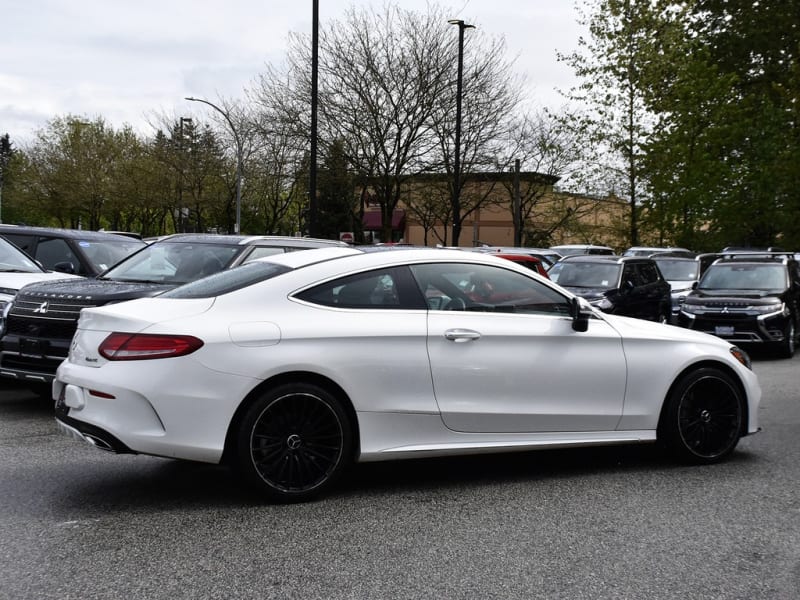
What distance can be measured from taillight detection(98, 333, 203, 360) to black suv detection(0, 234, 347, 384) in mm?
2658

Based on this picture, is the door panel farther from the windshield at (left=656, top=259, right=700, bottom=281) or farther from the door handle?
the windshield at (left=656, top=259, right=700, bottom=281)

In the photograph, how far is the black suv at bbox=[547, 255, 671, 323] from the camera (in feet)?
54.6

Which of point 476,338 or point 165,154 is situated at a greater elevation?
point 165,154

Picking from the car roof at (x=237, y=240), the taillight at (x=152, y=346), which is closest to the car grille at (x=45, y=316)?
the car roof at (x=237, y=240)

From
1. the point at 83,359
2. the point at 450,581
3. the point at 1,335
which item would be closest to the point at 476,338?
the point at 450,581

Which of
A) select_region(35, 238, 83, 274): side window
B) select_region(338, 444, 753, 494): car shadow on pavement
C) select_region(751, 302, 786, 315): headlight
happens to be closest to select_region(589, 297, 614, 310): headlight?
select_region(751, 302, 786, 315): headlight

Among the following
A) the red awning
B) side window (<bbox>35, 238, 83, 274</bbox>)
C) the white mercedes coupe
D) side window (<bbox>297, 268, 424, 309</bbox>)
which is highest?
the red awning

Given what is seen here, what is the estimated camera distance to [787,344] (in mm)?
14945

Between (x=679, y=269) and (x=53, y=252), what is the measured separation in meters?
15.3

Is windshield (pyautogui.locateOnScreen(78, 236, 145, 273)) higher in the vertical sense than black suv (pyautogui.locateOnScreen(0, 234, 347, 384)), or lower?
higher

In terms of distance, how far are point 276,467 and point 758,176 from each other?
3325cm

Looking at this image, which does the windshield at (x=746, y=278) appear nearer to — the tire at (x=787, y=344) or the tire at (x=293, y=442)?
the tire at (x=787, y=344)

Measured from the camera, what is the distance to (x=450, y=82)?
102ft

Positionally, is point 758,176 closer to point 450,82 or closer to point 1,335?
point 450,82
